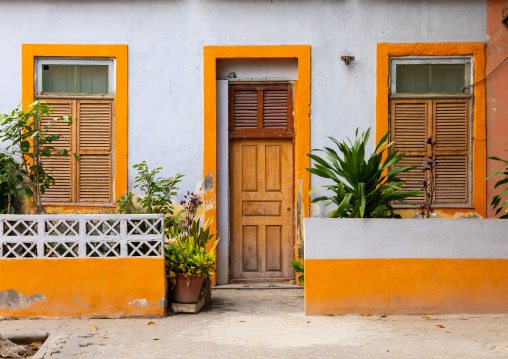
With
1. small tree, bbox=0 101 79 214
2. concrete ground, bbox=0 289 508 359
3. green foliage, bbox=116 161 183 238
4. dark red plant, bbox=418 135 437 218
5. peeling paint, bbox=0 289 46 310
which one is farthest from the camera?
green foliage, bbox=116 161 183 238

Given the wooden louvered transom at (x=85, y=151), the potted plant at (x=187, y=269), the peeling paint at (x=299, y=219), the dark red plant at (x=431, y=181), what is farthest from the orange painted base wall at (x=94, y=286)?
the dark red plant at (x=431, y=181)

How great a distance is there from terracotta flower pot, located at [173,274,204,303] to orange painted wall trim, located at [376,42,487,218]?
3.25 m

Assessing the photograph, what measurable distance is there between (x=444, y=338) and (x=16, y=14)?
671 centimetres

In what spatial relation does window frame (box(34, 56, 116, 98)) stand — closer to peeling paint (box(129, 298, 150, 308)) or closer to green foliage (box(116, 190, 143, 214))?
green foliage (box(116, 190, 143, 214))

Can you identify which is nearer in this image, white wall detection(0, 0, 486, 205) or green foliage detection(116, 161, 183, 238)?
green foliage detection(116, 161, 183, 238)

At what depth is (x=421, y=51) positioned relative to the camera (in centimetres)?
834

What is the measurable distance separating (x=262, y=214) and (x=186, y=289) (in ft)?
7.19

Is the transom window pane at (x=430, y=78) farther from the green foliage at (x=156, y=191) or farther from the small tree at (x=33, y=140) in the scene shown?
the small tree at (x=33, y=140)

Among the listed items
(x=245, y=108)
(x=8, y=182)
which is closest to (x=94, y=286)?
(x=8, y=182)

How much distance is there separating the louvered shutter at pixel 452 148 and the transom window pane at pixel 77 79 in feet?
14.9

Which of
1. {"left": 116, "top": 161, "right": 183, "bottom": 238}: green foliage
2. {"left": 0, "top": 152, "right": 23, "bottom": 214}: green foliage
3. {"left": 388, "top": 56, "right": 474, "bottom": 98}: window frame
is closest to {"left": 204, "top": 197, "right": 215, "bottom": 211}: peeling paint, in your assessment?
{"left": 116, "top": 161, "right": 183, "bottom": 238}: green foliage

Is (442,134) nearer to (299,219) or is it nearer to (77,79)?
(299,219)

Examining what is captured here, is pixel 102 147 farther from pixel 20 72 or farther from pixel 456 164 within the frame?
pixel 456 164

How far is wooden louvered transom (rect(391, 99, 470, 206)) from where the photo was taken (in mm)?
8414
